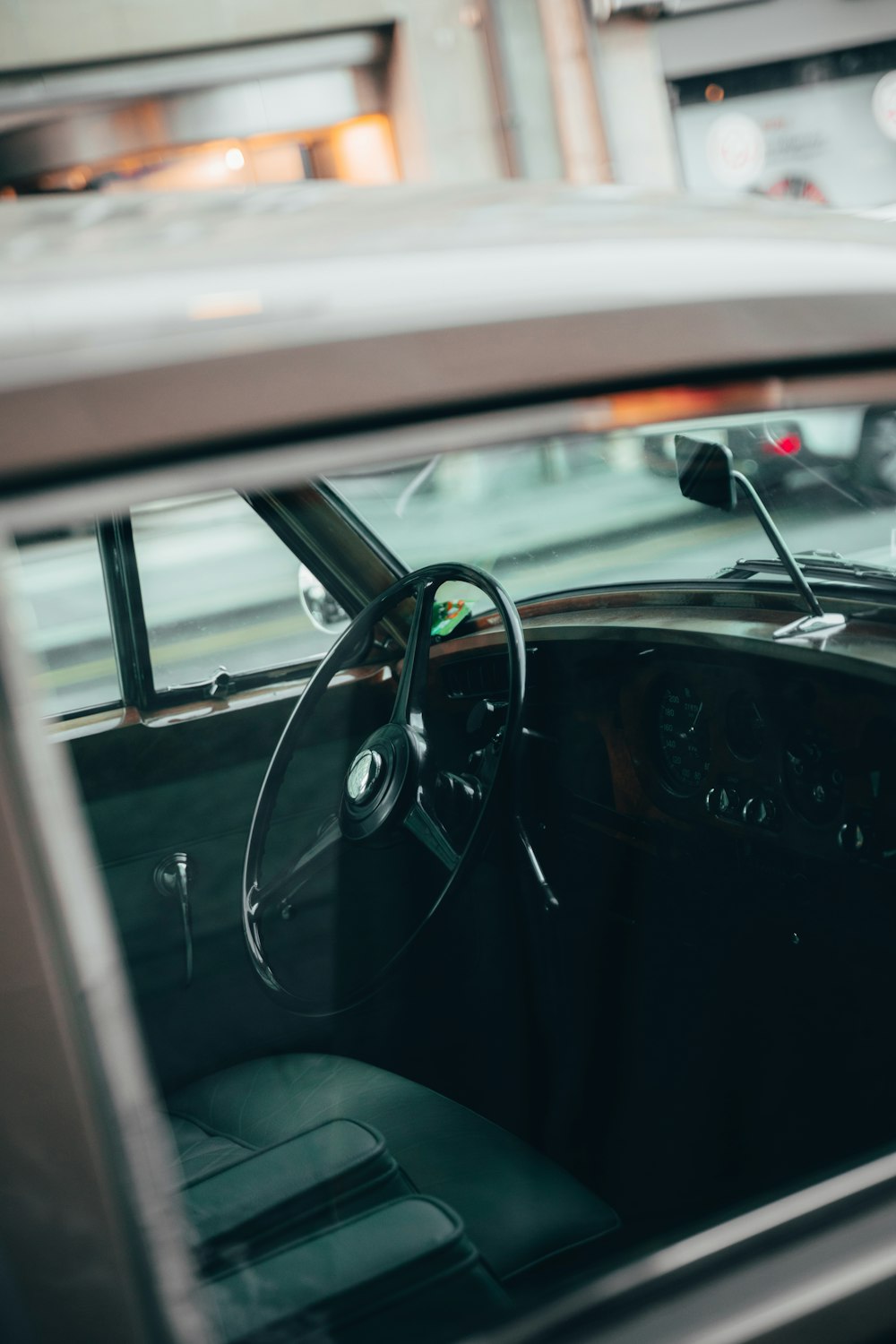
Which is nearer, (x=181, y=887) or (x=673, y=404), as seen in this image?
(x=673, y=404)

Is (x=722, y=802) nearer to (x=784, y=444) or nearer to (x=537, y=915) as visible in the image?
(x=537, y=915)

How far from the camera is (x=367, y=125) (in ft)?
23.8

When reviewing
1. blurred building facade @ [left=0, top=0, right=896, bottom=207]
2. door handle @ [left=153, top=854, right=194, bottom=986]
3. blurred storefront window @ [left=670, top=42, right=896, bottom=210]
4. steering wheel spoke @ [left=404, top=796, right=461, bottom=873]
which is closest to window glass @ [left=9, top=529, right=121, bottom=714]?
door handle @ [left=153, top=854, right=194, bottom=986]

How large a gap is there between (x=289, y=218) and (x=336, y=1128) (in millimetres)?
958

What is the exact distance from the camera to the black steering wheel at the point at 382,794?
1738 mm

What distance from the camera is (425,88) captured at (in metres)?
6.86

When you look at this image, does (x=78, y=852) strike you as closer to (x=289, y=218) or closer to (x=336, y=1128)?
(x=289, y=218)

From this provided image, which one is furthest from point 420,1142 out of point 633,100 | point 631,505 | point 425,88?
Answer: point 633,100

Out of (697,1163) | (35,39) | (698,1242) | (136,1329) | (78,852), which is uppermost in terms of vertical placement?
(35,39)

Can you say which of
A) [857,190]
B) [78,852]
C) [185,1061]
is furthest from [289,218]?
[857,190]

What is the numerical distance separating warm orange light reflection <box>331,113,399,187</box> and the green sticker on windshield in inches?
231

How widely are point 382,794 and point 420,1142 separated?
497 mm

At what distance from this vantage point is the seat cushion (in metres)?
1.26

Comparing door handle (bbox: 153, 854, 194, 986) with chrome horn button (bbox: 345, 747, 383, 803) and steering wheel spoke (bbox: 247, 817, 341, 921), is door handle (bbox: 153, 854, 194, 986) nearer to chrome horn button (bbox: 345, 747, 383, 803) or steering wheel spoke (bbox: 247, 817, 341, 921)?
steering wheel spoke (bbox: 247, 817, 341, 921)
